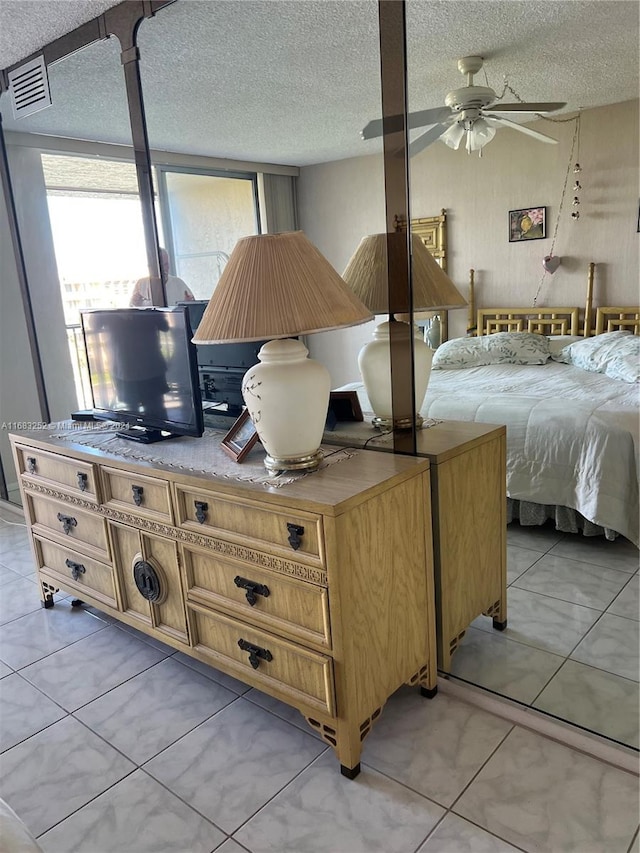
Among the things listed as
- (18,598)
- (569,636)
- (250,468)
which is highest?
(250,468)

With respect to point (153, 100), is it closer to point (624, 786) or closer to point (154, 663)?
point (154, 663)

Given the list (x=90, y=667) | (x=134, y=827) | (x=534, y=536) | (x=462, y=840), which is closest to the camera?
(x=462, y=840)

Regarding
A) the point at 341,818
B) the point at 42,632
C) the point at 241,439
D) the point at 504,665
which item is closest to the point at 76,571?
the point at 42,632

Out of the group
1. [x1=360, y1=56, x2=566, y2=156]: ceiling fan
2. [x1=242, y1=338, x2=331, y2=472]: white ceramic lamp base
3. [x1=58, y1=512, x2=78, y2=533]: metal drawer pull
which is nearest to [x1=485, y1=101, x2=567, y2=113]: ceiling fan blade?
[x1=360, y1=56, x2=566, y2=156]: ceiling fan

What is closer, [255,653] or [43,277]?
[255,653]

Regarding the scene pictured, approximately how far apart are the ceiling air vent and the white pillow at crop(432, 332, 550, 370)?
224 cm

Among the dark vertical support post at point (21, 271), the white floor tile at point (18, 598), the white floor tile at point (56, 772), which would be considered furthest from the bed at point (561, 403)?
the dark vertical support post at point (21, 271)

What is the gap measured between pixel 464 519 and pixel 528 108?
3.81 ft

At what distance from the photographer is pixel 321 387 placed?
1.75 metres

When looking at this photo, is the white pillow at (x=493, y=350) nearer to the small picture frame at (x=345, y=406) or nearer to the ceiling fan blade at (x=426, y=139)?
the small picture frame at (x=345, y=406)

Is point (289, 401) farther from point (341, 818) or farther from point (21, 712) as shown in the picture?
point (21, 712)

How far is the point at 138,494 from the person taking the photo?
2039 millimetres

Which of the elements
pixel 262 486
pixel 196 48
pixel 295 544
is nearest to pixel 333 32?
pixel 196 48

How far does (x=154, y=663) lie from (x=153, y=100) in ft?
6.92
